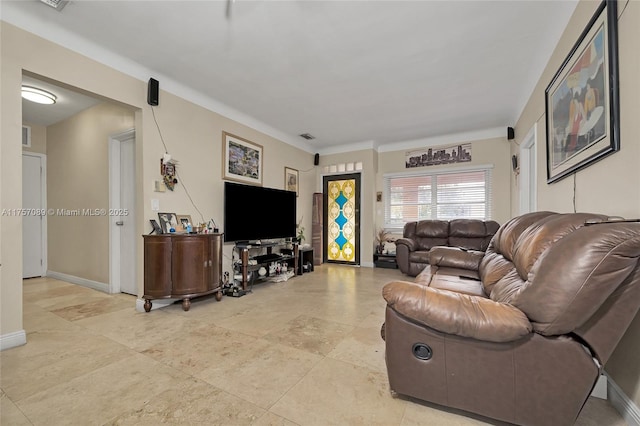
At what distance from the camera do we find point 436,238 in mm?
4867

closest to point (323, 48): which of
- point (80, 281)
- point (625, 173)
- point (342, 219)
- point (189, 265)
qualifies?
point (625, 173)

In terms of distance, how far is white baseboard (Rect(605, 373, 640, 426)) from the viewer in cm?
120

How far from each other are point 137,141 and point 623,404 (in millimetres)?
4247

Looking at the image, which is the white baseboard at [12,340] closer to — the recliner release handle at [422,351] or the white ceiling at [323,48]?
the white ceiling at [323,48]

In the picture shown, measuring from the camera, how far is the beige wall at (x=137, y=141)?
6.68 ft

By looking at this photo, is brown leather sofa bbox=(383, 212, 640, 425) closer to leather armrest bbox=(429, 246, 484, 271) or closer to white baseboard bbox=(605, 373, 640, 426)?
white baseboard bbox=(605, 373, 640, 426)

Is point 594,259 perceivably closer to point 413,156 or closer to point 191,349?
point 191,349

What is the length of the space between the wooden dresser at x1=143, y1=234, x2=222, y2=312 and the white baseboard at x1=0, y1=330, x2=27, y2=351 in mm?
873

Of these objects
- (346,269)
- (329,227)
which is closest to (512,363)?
(346,269)

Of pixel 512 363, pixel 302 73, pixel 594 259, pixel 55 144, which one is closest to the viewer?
pixel 594 259

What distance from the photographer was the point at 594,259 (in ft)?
3.20

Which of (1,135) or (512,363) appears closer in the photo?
(512,363)

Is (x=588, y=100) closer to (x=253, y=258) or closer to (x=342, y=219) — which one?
(x=253, y=258)

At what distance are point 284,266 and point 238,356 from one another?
259 centimetres
